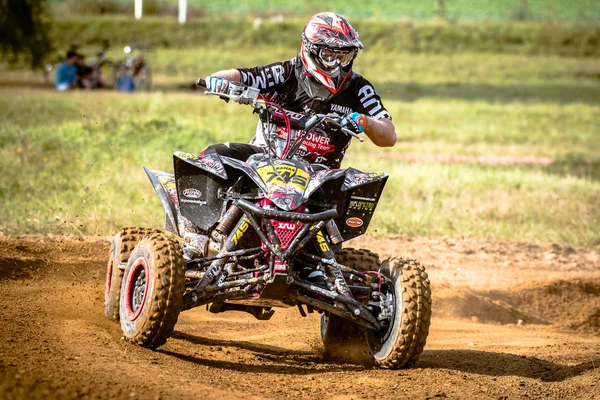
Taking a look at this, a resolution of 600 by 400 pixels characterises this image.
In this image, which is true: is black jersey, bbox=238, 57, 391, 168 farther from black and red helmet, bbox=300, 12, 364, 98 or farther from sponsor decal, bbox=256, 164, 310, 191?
sponsor decal, bbox=256, 164, 310, 191

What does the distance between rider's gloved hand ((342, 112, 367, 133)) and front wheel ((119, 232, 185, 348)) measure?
153 centimetres

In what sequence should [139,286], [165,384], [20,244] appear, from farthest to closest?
[20,244] → [139,286] → [165,384]

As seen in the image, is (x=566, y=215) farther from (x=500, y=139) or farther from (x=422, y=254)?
(x=500, y=139)

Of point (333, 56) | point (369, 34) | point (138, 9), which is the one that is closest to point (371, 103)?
point (333, 56)

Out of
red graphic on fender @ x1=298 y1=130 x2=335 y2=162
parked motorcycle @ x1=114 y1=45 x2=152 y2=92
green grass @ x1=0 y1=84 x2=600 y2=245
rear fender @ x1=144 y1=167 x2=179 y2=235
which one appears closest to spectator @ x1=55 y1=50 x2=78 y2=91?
parked motorcycle @ x1=114 y1=45 x2=152 y2=92

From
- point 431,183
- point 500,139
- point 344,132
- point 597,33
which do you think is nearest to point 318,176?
point 344,132

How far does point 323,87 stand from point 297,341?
6.78 ft

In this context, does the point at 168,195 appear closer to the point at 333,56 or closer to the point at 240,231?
the point at 240,231

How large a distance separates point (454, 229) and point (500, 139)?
1294cm

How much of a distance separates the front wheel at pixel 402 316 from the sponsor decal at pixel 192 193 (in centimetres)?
144

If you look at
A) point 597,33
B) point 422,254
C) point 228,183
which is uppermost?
point 597,33

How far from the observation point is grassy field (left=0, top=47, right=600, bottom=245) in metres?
12.9

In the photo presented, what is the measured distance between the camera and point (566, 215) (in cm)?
1448

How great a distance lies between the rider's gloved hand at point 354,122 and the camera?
6.91 metres
